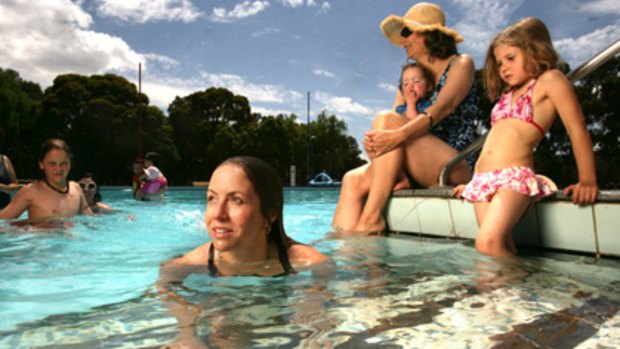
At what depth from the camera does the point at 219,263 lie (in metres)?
2.63

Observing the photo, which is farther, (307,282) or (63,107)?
(63,107)

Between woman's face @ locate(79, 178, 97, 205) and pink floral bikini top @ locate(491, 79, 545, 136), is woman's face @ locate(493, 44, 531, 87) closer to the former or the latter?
pink floral bikini top @ locate(491, 79, 545, 136)

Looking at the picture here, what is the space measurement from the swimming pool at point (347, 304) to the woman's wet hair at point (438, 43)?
1803 mm

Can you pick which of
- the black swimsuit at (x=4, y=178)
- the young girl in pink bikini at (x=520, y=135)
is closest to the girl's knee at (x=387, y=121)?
the young girl in pink bikini at (x=520, y=135)

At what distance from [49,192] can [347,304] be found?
493 cm

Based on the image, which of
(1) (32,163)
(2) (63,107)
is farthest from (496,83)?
(2) (63,107)

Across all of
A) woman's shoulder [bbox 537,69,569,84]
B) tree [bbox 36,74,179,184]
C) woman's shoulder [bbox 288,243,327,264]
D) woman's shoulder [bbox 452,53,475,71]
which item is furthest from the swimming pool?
tree [bbox 36,74,179,184]

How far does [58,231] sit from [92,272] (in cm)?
236

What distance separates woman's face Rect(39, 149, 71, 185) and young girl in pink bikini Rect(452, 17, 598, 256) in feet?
14.5

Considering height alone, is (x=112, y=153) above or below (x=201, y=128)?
below

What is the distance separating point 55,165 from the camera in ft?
17.8

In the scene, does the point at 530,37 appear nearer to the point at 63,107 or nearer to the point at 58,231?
the point at 58,231

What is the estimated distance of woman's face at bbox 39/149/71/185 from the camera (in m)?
5.34

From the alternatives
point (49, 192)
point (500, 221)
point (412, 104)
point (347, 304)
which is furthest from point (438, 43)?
point (49, 192)
